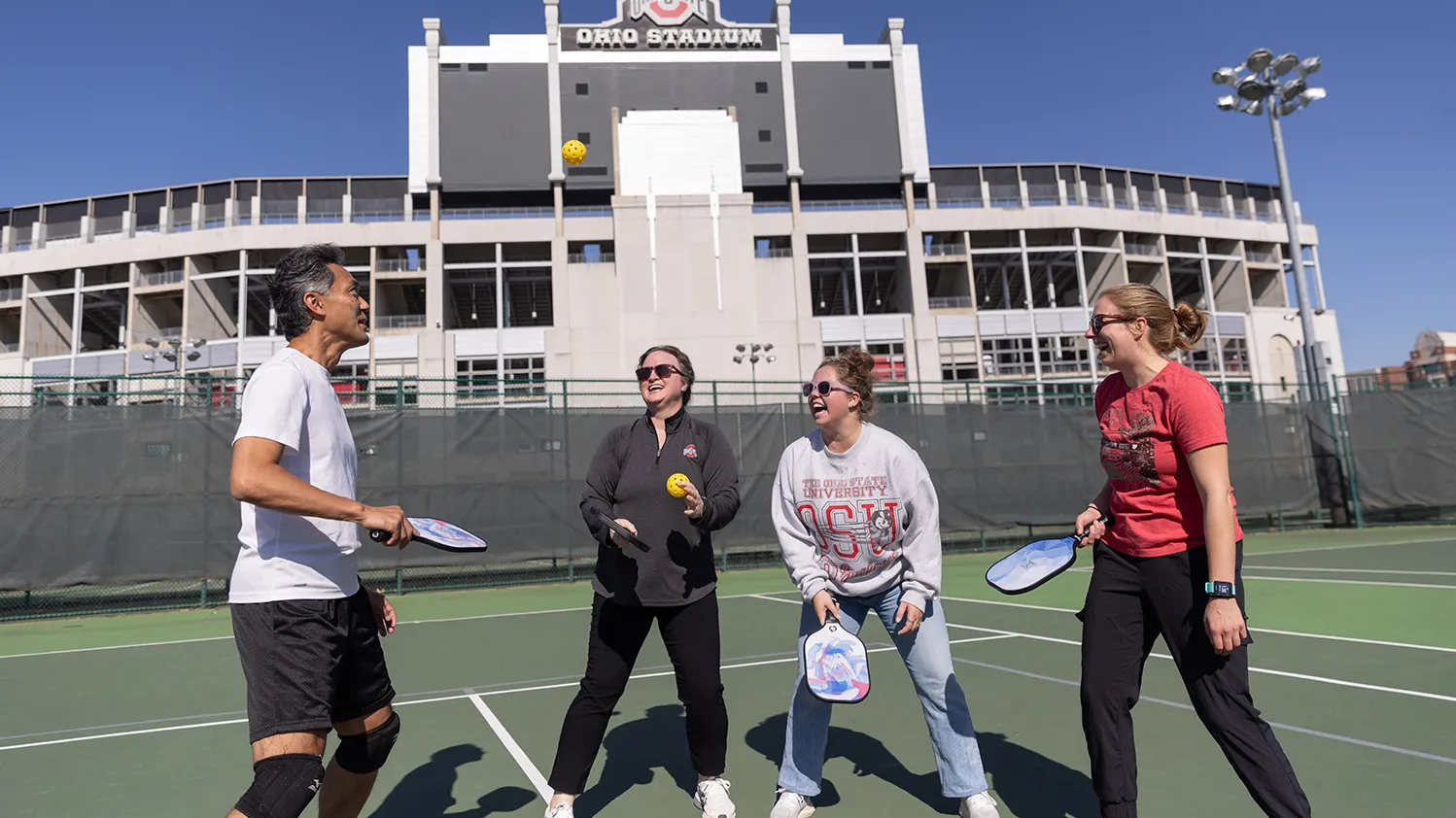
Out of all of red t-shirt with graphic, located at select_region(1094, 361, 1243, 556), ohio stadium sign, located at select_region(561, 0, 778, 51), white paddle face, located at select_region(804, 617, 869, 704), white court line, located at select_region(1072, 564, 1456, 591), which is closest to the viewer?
red t-shirt with graphic, located at select_region(1094, 361, 1243, 556)

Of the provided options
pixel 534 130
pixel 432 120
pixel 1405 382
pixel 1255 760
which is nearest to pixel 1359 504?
pixel 1405 382

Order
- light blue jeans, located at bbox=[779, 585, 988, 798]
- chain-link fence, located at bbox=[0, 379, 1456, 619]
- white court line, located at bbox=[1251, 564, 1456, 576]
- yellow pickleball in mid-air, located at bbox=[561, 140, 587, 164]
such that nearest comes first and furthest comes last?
1. light blue jeans, located at bbox=[779, 585, 988, 798]
2. white court line, located at bbox=[1251, 564, 1456, 576]
3. chain-link fence, located at bbox=[0, 379, 1456, 619]
4. yellow pickleball in mid-air, located at bbox=[561, 140, 587, 164]

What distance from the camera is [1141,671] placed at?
103 inches

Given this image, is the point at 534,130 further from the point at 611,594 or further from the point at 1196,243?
the point at 611,594

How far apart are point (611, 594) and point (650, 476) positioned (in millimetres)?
514

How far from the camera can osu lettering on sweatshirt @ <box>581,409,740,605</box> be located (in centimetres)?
332

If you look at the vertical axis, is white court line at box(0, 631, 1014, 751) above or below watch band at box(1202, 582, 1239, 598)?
below

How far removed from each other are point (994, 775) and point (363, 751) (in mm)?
2659

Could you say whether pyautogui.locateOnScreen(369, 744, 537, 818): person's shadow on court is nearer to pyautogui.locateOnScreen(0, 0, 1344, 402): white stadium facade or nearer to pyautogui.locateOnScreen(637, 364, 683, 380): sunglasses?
pyautogui.locateOnScreen(637, 364, 683, 380): sunglasses

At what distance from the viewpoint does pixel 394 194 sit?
47719 mm

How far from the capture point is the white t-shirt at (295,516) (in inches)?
88.8

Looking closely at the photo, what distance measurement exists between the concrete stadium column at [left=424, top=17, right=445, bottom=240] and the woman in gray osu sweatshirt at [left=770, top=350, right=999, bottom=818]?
4547 cm

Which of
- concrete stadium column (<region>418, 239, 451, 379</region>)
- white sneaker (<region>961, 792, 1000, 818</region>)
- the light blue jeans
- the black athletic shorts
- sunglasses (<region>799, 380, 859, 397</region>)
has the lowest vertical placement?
white sneaker (<region>961, 792, 1000, 818</region>)

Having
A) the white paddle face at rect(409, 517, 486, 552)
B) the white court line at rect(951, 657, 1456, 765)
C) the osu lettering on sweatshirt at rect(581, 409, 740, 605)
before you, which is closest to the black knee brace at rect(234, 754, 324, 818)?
the white paddle face at rect(409, 517, 486, 552)
